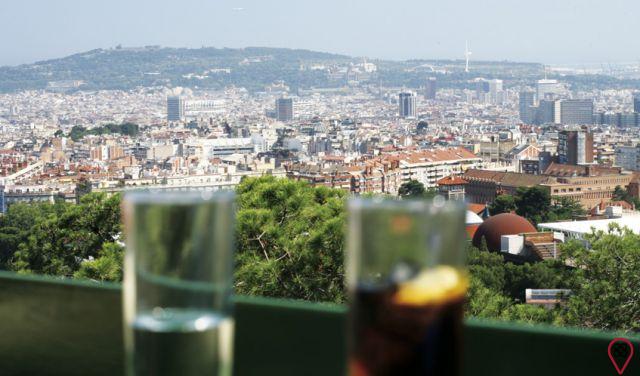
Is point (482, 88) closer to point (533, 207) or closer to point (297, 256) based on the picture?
point (533, 207)

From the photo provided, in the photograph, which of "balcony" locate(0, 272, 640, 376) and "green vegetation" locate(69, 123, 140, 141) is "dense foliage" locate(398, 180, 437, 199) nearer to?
"green vegetation" locate(69, 123, 140, 141)

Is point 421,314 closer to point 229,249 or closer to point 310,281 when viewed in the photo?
point 229,249

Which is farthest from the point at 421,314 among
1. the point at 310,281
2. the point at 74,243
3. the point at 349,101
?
the point at 349,101

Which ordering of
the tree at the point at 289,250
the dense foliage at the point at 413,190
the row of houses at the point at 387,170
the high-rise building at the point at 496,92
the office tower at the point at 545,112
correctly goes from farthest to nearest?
the high-rise building at the point at 496,92, the office tower at the point at 545,112, the row of houses at the point at 387,170, the dense foliage at the point at 413,190, the tree at the point at 289,250

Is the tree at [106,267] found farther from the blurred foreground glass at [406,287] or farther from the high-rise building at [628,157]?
the high-rise building at [628,157]

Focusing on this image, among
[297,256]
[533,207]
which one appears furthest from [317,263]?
[533,207]

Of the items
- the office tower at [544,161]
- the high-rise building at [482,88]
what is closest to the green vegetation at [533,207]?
the office tower at [544,161]
